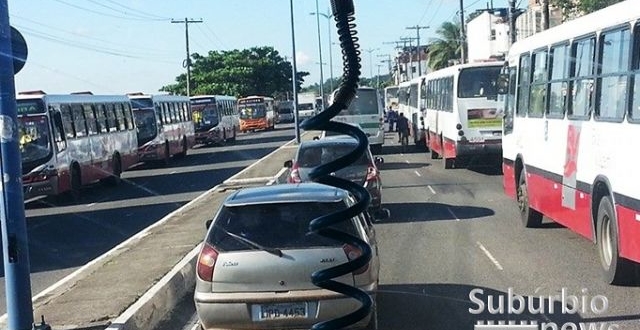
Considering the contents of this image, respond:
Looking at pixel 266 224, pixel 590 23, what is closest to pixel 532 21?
pixel 590 23

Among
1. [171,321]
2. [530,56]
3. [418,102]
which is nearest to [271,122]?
[418,102]

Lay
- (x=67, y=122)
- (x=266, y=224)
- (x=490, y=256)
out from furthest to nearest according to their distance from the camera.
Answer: (x=67, y=122) → (x=490, y=256) → (x=266, y=224)

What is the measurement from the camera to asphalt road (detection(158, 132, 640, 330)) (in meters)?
8.49

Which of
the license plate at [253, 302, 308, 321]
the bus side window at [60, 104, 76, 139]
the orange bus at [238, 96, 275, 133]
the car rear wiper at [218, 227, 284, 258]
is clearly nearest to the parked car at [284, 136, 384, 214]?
the car rear wiper at [218, 227, 284, 258]

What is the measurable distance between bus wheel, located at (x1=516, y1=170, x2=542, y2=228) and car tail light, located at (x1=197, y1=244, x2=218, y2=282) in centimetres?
764

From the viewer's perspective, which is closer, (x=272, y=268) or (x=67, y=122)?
(x=272, y=268)

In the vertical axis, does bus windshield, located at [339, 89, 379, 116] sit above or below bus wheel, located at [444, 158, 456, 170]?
→ above

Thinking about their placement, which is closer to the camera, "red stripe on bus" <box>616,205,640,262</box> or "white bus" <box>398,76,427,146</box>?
"red stripe on bus" <box>616,205,640,262</box>

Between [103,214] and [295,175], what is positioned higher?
[295,175]

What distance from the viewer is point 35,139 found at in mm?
22750

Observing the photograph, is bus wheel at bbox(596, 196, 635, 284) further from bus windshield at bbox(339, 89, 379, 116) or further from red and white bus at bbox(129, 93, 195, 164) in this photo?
red and white bus at bbox(129, 93, 195, 164)

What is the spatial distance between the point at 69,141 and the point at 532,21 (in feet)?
123

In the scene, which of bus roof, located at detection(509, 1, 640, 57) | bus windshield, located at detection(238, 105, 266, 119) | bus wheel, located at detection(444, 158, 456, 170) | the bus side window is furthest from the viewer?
bus windshield, located at detection(238, 105, 266, 119)

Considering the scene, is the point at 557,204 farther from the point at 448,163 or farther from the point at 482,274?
the point at 448,163
